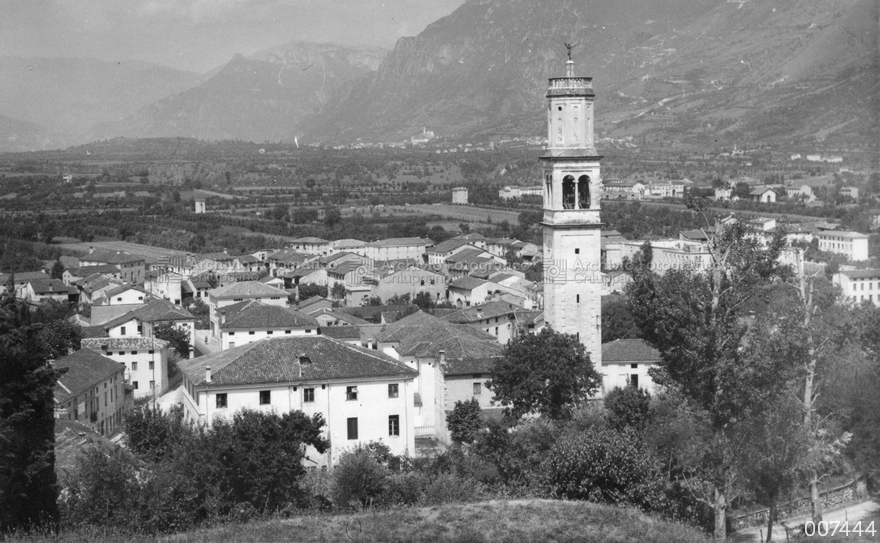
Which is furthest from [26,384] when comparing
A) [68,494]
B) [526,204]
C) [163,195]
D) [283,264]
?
[163,195]

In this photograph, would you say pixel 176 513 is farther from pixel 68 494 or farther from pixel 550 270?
pixel 550 270

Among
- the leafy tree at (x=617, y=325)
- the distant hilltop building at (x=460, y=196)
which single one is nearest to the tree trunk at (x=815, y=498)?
the leafy tree at (x=617, y=325)

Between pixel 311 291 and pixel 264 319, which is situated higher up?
pixel 311 291

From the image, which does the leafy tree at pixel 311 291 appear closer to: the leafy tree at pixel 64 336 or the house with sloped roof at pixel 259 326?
the leafy tree at pixel 64 336

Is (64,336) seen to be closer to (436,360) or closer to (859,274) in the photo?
(436,360)

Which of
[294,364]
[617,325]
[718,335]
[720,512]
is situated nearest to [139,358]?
[294,364]
